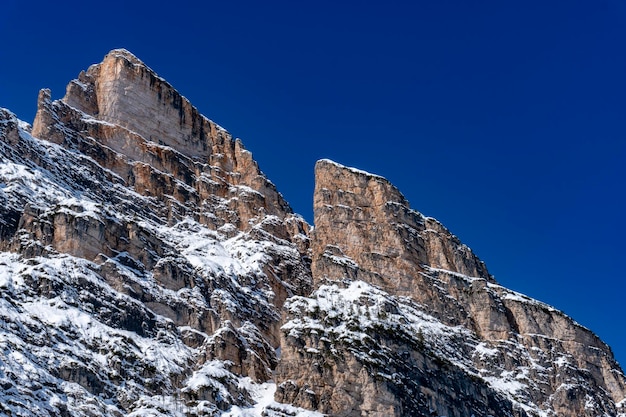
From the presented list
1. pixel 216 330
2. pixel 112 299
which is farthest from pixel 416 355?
pixel 112 299

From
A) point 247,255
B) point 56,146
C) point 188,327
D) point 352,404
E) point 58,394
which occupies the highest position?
point 56,146

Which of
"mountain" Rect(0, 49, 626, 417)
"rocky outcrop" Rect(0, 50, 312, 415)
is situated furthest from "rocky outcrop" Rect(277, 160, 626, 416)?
"rocky outcrop" Rect(0, 50, 312, 415)

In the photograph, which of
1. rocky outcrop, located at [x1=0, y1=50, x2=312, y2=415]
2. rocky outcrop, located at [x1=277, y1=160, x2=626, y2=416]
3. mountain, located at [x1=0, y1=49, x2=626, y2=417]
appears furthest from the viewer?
rocky outcrop, located at [x1=277, y1=160, x2=626, y2=416]

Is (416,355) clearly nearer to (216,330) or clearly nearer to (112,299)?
(216,330)

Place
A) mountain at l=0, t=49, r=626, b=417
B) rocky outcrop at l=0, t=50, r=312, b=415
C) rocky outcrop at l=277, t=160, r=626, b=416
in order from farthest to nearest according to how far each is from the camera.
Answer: rocky outcrop at l=277, t=160, r=626, b=416, mountain at l=0, t=49, r=626, b=417, rocky outcrop at l=0, t=50, r=312, b=415

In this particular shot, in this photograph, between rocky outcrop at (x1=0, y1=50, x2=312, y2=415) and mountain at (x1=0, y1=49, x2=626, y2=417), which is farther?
mountain at (x1=0, y1=49, x2=626, y2=417)

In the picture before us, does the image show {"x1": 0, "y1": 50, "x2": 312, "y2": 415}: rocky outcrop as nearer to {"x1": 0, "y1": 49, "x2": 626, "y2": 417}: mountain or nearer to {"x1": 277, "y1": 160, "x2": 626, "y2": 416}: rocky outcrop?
{"x1": 0, "y1": 49, "x2": 626, "y2": 417}: mountain

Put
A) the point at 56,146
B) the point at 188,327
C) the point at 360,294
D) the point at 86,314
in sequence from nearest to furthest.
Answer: the point at 86,314, the point at 188,327, the point at 360,294, the point at 56,146

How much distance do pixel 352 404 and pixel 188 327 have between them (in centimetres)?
3378

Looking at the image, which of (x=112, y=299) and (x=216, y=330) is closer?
(x=112, y=299)

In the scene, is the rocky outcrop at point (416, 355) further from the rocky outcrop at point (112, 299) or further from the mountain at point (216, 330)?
the rocky outcrop at point (112, 299)

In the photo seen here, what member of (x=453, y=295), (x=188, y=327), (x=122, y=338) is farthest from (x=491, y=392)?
(x=122, y=338)

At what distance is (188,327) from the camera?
16625cm

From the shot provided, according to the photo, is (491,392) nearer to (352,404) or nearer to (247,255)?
(352,404)
